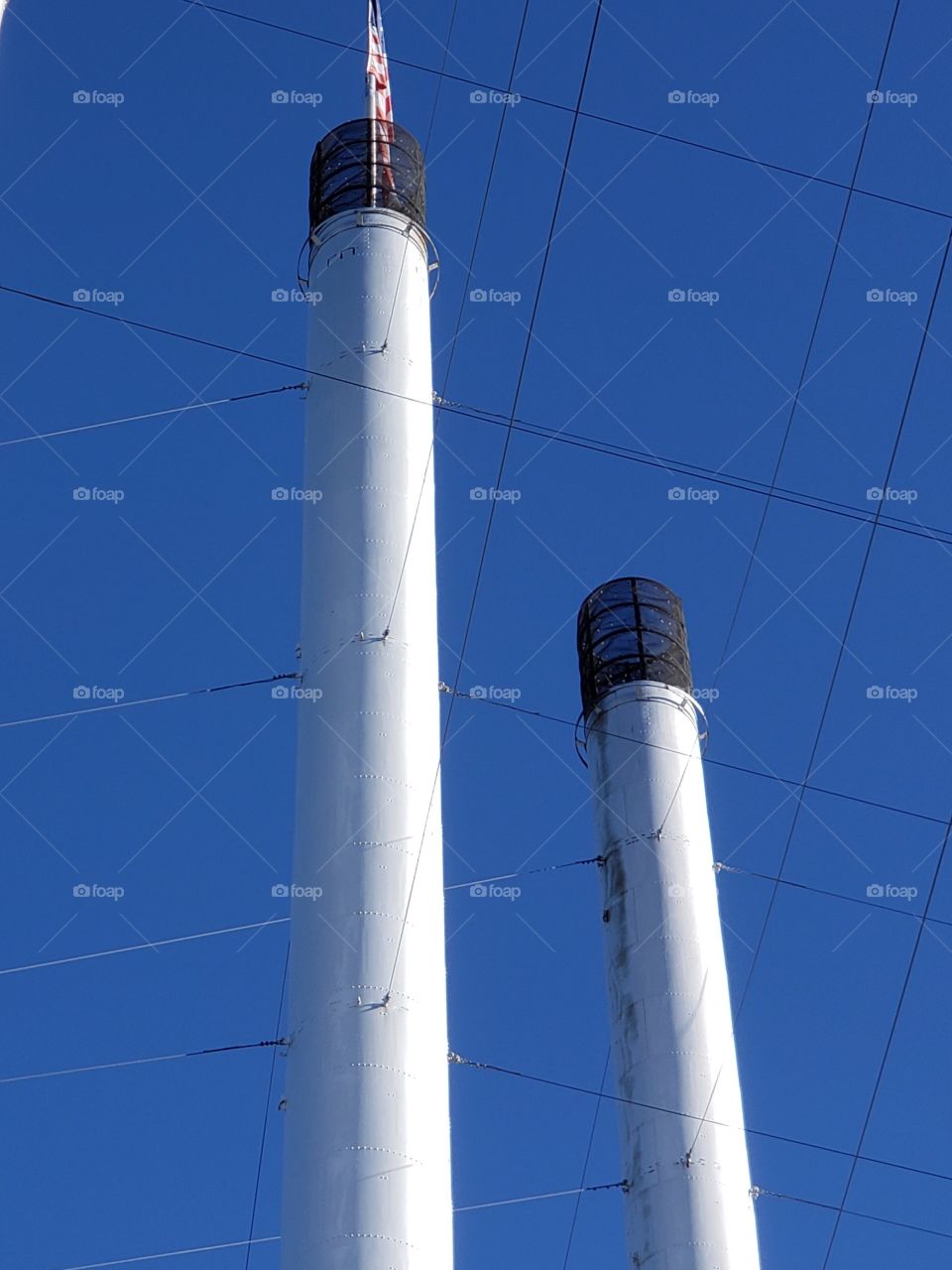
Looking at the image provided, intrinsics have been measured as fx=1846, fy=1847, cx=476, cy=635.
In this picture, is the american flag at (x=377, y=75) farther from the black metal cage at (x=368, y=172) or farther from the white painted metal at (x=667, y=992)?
the white painted metal at (x=667, y=992)

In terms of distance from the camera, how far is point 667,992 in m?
36.6

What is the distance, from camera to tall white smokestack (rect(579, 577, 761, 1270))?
34.1 m

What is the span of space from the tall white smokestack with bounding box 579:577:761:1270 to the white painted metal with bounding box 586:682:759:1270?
0.09 ft

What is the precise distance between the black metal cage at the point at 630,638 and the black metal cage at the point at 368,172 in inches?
467

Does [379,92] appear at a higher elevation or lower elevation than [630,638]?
higher

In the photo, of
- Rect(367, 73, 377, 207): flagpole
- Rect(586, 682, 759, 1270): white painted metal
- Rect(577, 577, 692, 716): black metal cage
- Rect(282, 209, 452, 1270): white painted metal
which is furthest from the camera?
Rect(577, 577, 692, 716): black metal cage

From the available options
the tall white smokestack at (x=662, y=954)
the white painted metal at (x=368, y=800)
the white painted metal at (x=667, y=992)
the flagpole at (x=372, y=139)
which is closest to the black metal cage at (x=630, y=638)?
the tall white smokestack at (x=662, y=954)

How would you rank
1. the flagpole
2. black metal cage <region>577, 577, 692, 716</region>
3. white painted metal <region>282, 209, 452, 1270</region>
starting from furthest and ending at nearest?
1. black metal cage <region>577, 577, 692, 716</region>
2. the flagpole
3. white painted metal <region>282, 209, 452, 1270</region>

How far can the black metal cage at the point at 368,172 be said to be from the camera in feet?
116

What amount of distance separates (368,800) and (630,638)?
1715cm

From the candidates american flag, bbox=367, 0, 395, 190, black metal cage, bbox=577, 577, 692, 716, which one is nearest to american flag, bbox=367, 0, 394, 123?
american flag, bbox=367, 0, 395, 190

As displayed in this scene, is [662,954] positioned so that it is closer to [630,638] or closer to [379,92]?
[630,638]

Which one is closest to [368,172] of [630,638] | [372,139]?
[372,139]

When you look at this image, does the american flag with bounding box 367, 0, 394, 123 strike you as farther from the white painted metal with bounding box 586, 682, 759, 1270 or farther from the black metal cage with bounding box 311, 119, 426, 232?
the white painted metal with bounding box 586, 682, 759, 1270
